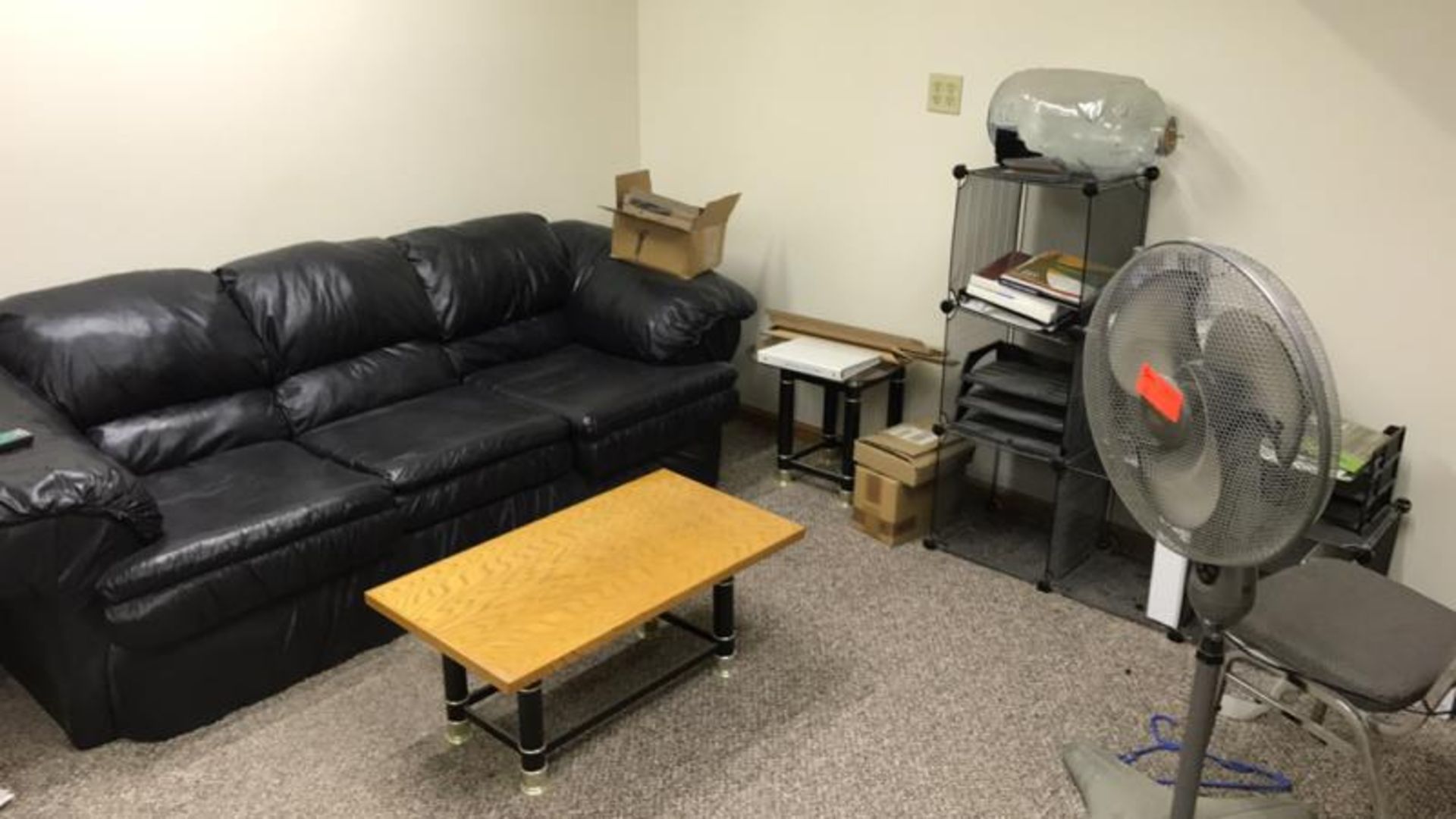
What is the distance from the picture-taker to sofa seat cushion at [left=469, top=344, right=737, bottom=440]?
3.19 m

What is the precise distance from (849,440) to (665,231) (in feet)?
2.95

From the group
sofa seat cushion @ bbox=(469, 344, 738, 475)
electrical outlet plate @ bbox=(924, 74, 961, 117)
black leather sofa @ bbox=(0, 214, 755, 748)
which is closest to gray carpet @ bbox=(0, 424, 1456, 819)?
black leather sofa @ bbox=(0, 214, 755, 748)

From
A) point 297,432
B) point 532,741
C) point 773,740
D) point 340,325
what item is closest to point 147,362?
point 297,432

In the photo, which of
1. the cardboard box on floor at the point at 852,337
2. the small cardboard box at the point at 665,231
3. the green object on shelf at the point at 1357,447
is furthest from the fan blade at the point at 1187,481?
the small cardboard box at the point at 665,231

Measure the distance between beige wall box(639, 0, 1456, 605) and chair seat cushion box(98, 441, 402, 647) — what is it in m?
1.85

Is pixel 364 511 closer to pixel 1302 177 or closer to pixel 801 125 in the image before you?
pixel 801 125

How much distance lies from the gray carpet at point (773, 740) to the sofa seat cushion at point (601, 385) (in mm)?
621

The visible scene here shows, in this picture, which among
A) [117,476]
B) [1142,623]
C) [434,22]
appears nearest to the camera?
[117,476]

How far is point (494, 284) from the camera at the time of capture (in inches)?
140

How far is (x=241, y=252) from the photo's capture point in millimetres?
3318

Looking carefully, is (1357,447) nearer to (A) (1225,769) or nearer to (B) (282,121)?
(A) (1225,769)

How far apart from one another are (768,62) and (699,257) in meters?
0.76

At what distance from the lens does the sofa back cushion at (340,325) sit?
3.07 m

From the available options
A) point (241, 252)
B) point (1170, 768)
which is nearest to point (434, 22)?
point (241, 252)
